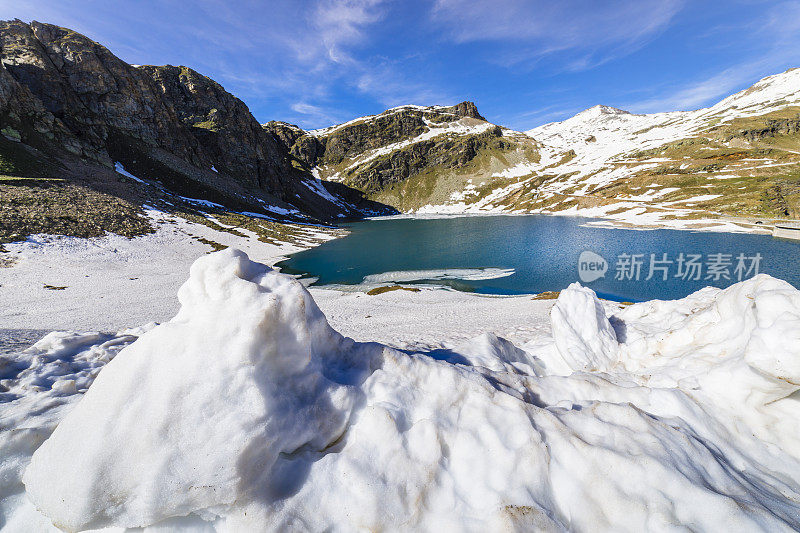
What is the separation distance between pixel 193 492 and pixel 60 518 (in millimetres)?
1465

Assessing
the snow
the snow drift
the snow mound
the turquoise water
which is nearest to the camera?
the snow mound

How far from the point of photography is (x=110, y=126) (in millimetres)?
92812

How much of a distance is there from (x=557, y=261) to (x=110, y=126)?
132 meters

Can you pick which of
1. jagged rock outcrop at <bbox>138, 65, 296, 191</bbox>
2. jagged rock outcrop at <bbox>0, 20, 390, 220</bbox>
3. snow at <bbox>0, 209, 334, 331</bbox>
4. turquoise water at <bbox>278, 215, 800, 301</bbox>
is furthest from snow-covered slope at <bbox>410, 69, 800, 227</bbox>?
jagged rock outcrop at <bbox>0, 20, 390, 220</bbox>

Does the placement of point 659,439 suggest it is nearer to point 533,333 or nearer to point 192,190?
point 533,333

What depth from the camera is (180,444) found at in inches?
146

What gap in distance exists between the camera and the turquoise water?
35.4m

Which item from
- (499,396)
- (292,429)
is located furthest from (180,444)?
(499,396)

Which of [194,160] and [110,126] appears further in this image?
[194,160]

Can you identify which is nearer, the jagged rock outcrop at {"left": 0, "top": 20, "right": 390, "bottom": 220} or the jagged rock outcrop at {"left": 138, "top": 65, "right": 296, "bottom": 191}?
the jagged rock outcrop at {"left": 0, "top": 20, "right": 390, "bottom": 220}

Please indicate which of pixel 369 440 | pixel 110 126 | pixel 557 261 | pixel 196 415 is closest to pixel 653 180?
pixel 557 261

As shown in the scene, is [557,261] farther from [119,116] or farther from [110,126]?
[119,116]

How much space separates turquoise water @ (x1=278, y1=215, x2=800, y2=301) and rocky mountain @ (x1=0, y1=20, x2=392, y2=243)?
2049 inches

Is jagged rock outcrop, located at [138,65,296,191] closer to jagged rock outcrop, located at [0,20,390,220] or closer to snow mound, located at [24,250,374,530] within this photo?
jagged rock outcrop, located at [0,20,390,220]
